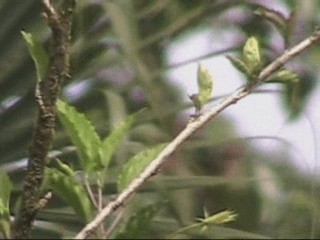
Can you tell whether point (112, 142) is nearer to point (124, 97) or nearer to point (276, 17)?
point (276, 17)

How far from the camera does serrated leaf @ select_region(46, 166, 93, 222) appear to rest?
116 cm

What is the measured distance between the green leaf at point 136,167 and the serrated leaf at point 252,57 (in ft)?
0.38

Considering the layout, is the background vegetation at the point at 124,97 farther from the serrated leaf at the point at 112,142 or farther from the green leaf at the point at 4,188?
the green leaf at the point at 4,188

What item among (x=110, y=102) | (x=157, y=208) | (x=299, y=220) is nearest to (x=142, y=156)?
(x=157, y=208)

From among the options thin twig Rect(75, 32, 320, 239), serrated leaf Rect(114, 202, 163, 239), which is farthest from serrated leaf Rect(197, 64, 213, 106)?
serrated leaf Rect(114, 202, 163, 239)

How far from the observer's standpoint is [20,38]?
1829mm

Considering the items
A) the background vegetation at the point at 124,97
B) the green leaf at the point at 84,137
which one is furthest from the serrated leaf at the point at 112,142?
the background vegetation at the point at 124,97

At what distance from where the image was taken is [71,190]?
1.18 meters

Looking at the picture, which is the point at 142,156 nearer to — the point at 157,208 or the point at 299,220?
the point at 157,208

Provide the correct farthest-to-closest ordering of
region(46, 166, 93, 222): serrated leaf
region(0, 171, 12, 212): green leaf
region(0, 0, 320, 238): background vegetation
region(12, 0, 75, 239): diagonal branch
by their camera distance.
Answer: region(0, 0, 320, 238): background vegetation
region(46, 166, 93, 222): serrated leaf
region(0, 171, 12, 212): green leaf
region(12, 0, 75, 239): diagonal branch

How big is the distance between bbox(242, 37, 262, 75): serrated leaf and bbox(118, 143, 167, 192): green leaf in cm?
12

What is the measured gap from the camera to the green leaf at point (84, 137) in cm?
116

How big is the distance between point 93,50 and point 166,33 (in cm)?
12

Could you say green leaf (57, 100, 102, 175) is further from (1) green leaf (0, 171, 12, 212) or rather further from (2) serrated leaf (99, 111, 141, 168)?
(1) green leaf (0, 171, 12, 212)
